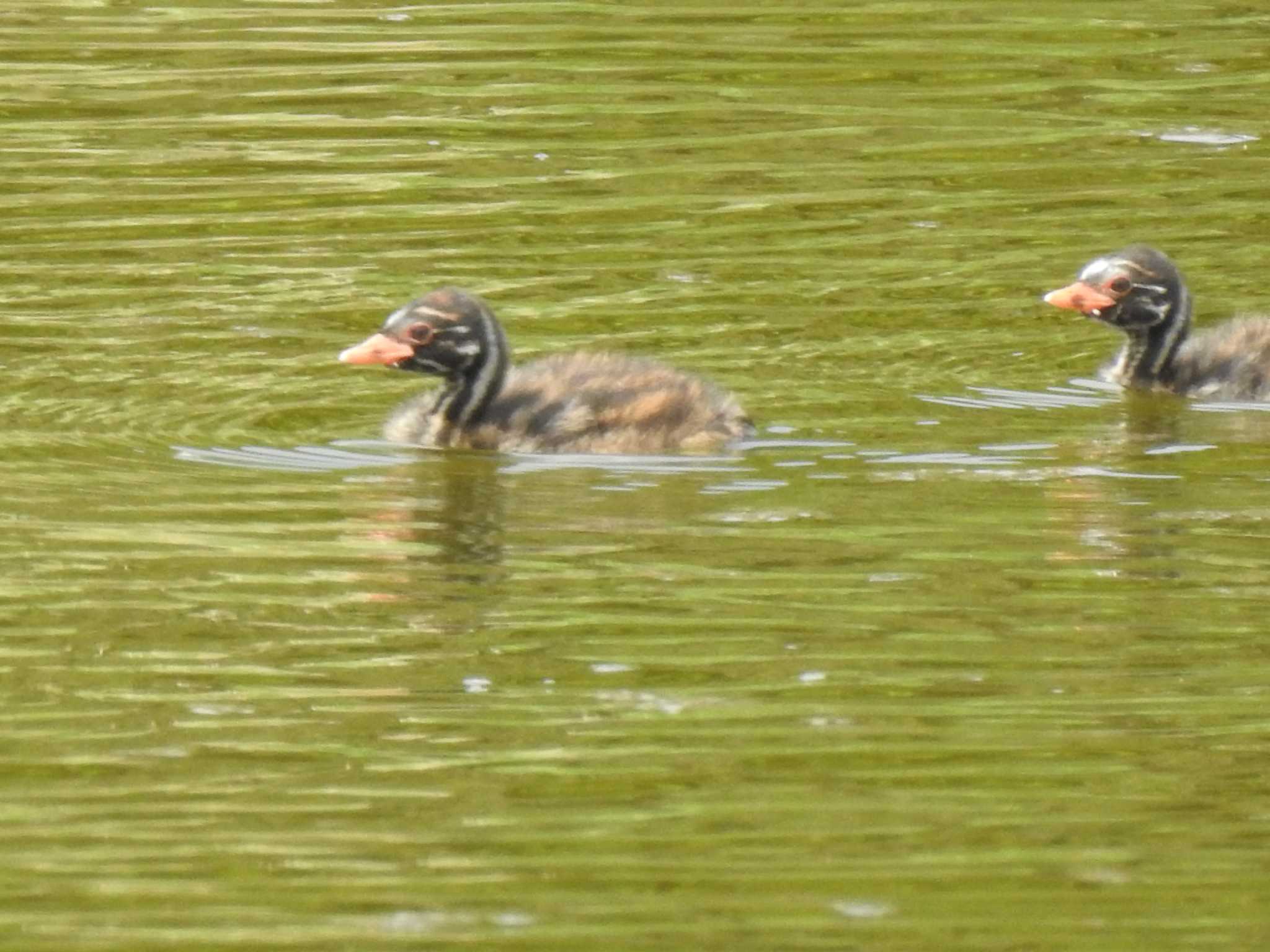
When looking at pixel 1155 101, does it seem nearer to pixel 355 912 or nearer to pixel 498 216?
pixel 498 216

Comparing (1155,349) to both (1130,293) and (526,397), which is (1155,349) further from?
(526,397)

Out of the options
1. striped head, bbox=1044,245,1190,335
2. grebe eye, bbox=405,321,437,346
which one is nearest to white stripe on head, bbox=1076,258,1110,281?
striped head, bbox=1044,245,1190,335

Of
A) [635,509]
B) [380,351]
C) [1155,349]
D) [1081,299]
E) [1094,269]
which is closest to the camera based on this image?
[635,509]

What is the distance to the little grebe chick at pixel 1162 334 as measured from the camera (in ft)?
36.4

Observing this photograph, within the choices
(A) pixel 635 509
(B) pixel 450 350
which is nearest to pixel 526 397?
(B) pixel 450 350

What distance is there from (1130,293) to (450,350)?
8.78 feet

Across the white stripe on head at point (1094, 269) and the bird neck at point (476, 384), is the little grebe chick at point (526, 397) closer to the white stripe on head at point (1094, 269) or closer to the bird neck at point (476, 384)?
the bird neck at point (476, 384)

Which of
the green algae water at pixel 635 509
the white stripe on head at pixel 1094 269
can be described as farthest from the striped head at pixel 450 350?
the white stripe on head at pixel 1094 269

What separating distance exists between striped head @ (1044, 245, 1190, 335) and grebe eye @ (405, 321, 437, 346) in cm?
236

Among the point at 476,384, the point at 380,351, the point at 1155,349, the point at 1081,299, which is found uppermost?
the point at 380,351

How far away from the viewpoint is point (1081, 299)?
1160 centimetres

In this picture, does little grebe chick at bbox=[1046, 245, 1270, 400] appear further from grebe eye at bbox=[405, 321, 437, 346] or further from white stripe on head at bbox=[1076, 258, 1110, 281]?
grebe eye at bbox=[405, 321, 437, 346]

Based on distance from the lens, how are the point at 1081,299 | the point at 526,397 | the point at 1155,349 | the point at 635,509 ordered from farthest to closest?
the point at 1081,299 → the point at 1155,349 → the point at 526,397 → the point at 635,509

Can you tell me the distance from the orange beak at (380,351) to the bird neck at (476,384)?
0.54ft
